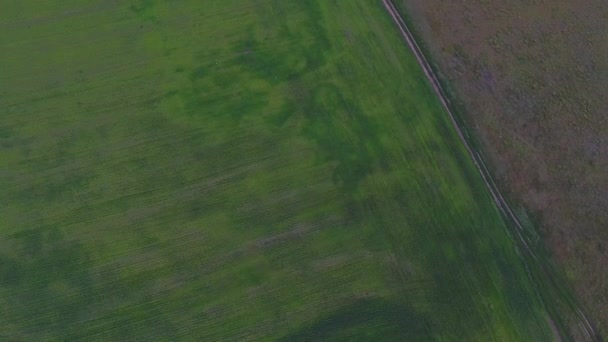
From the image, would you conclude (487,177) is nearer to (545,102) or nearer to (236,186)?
(545,102)

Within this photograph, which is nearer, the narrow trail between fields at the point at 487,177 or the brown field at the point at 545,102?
the narrow trail between fields at the point at 487,177

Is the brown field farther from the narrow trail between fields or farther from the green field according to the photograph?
the green field

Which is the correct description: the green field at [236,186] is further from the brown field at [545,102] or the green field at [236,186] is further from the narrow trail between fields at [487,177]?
the brown field at [545,102]

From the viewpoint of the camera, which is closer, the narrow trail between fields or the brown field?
the narrow trail between fields

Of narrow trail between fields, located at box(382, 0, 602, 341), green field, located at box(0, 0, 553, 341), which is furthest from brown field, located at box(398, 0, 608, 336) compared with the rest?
green field, located at box(0, 0, 553, 341)

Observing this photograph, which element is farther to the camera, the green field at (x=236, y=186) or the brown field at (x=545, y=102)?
the brown field at (x=545, y=102)

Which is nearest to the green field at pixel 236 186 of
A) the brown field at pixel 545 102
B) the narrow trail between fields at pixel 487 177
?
the narrow trail between fields at pixel 487 177

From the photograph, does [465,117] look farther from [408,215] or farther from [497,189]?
[408,215]
